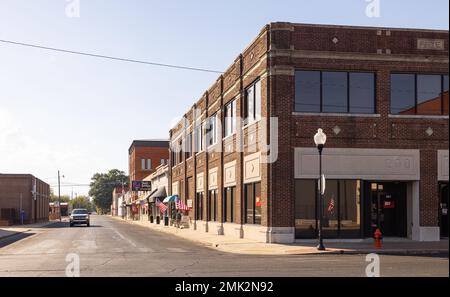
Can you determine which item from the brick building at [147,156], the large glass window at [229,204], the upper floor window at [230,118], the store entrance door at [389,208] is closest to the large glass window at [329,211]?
the store entrance door at [389,208]

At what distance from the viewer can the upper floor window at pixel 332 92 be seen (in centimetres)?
3120

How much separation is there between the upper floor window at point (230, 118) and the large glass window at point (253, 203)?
489 cm

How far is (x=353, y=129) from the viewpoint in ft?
103

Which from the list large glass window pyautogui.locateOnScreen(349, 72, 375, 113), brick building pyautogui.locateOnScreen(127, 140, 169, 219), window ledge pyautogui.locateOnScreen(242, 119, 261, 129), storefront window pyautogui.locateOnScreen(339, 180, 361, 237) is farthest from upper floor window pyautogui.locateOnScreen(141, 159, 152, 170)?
large glass window pyautogui.locateOnScreen(349, 72, 375, 113)

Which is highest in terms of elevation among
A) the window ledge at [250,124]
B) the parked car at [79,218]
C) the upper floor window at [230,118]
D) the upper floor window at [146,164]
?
the upper floor window at [230,118]

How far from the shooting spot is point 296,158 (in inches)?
1216

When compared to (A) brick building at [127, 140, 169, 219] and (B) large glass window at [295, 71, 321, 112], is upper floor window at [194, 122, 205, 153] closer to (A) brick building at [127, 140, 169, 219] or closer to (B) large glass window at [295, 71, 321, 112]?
(B) large glass window at [295, 71, 321, 112]

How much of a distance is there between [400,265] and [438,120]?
14.5 metres

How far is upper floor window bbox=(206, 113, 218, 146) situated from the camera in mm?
45375

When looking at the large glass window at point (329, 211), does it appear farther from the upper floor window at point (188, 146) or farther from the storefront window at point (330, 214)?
the upper floor window at point (188, 146)

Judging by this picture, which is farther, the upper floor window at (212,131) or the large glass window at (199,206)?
the large glass window at (199,206)

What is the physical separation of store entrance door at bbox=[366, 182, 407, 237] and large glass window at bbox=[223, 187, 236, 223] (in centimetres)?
995
